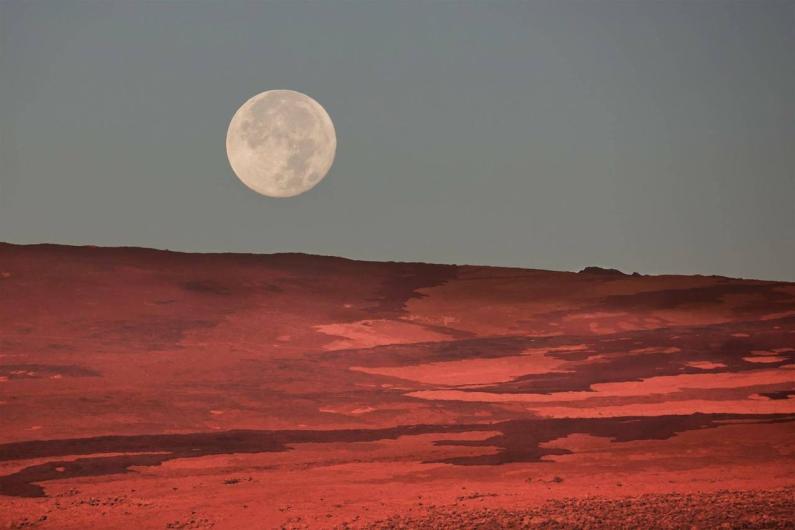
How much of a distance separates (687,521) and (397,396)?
10.7 metres

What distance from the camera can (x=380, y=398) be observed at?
20.4m

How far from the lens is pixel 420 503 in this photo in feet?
39.1

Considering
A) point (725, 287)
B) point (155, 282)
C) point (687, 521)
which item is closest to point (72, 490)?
point (687, 521)

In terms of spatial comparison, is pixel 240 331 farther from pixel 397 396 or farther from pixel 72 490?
pixel 72 490

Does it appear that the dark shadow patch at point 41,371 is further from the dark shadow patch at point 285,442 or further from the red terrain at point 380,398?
the dark shadow patch at point 285,442

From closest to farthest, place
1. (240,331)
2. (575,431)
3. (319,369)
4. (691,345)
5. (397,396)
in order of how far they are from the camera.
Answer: (575,431)
(397,396)
(319,369)
(691,345)
(240,331)

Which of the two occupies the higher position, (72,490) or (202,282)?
(202,282)

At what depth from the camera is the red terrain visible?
12.1 m

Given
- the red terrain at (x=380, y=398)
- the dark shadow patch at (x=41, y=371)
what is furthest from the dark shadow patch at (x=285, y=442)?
the dark shadow patch at (x=41, y=371)

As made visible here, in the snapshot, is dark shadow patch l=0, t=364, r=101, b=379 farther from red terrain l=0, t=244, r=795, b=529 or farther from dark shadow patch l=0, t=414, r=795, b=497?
dark shadow patch l=0, t=414, r=795, b=497

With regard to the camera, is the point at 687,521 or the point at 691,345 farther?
the point at 691,345

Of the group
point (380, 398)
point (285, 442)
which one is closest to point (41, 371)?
point (380, 398)

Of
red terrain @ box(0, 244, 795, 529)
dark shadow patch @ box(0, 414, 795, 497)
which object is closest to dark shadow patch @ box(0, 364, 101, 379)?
red terrain @ box(0, 244, 795, 529)

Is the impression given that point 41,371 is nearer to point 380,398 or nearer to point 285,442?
point 380,398
